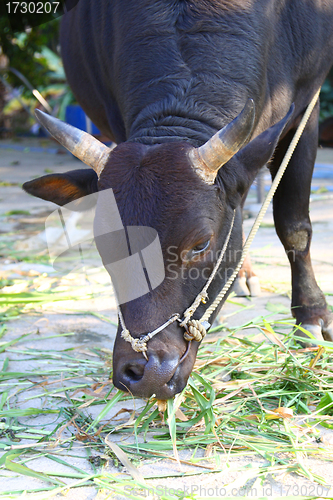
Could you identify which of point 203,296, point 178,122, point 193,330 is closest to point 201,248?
point 203,296

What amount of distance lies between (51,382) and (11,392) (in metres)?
0.21

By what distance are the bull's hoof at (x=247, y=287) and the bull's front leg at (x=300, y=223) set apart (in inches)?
25.6

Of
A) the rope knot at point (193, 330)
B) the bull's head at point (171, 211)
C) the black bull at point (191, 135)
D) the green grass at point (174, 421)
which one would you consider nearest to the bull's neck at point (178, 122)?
the black bull at point (191, 135)

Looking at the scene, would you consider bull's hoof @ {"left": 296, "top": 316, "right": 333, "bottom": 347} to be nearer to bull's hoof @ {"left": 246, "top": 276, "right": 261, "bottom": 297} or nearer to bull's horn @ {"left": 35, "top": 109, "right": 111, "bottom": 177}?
bull's hoof @ {"left": 246, "top": 276, "right": 261, "bottom": 297}

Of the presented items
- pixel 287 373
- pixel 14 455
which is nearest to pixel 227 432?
pixel 287 373

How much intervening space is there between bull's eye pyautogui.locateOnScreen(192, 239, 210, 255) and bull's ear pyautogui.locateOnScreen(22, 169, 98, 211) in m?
0.68

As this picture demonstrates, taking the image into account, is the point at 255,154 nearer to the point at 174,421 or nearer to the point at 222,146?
the point at 222,146

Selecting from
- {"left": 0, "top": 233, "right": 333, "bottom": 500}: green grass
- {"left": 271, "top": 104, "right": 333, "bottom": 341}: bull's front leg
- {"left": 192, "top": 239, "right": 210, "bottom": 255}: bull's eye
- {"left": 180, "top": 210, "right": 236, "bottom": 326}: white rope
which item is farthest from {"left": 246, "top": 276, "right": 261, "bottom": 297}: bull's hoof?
{"left": 192, "top": 239, "right": 210, "bottom": 255}: bull's eye

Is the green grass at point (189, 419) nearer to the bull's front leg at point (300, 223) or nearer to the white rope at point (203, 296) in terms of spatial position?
the white rope at point (203, 296)

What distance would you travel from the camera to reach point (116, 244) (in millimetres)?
2357

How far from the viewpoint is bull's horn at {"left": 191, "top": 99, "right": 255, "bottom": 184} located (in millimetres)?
2260

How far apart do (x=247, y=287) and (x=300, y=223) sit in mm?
843

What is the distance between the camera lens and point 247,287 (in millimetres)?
4340

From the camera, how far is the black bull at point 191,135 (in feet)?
7.44
